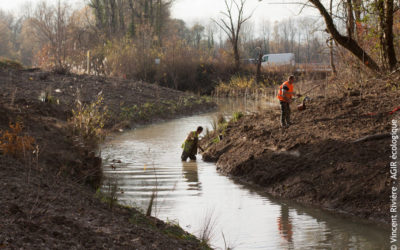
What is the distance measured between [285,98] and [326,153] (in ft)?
11.2

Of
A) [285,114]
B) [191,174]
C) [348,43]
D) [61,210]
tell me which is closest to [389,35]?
[348,43]

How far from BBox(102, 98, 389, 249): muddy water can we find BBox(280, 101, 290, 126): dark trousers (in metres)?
2.33

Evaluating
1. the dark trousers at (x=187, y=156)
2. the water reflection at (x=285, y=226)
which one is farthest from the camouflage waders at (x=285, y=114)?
the water reflection at (x=285, y=226)

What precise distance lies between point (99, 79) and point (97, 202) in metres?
21.9

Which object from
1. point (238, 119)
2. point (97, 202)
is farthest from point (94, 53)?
point (97, 202)

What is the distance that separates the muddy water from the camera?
22.0 ft

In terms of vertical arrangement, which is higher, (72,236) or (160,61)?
(160,61)

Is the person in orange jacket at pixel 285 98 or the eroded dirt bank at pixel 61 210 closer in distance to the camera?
the eroded dirt bank at pixel 61 210

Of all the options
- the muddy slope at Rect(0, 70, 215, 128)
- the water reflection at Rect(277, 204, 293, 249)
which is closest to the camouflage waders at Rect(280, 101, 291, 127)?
the water reflection at Rect(277, 204, 293, 249)

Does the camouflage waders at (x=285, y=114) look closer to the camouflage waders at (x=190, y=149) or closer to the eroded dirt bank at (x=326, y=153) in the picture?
the eroded dirt bank at (x=326, y=153)

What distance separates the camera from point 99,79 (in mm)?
27766

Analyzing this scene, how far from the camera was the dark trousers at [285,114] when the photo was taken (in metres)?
13.3

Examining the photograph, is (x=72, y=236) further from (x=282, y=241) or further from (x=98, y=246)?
(x=282, y=241)

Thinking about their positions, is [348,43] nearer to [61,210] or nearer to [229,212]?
[229,212]
